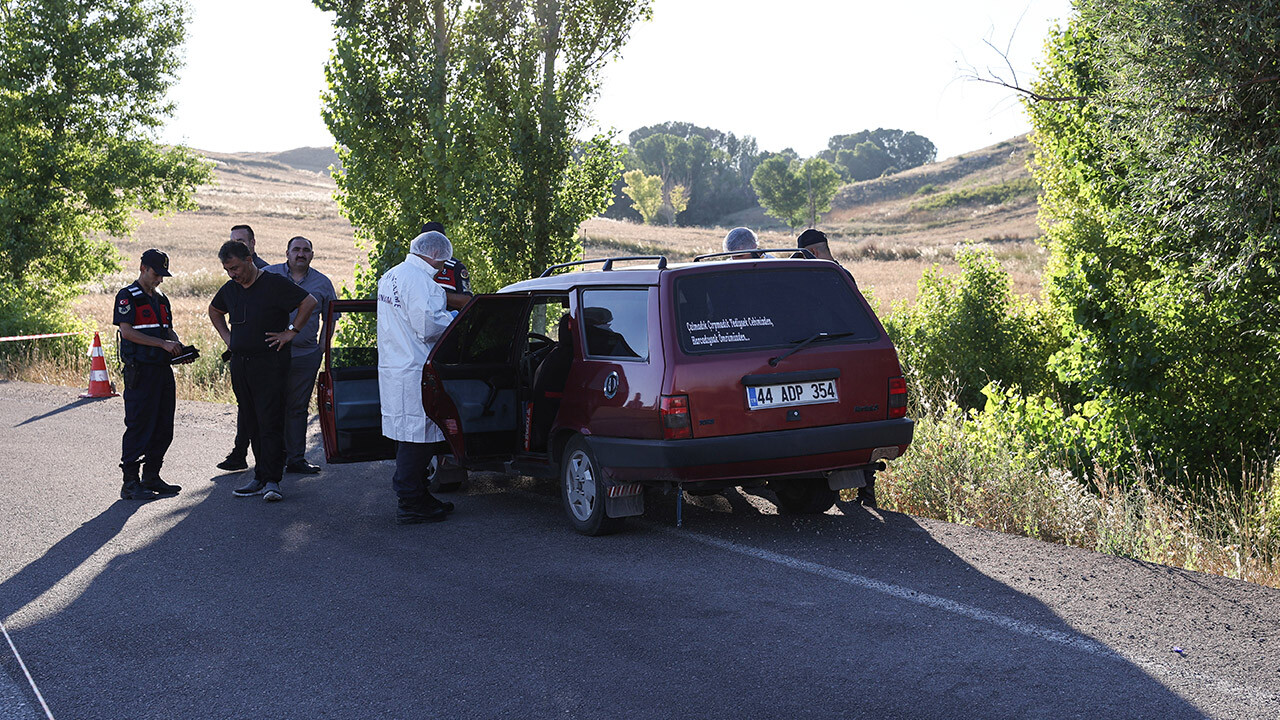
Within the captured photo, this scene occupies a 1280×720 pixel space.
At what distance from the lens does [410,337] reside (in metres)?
7.48

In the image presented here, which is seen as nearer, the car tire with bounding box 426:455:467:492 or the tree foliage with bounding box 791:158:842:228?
the car tire with bounding box 426:455:467:492

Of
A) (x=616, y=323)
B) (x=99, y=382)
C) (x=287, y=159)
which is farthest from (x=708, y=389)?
(x=287, y=159)

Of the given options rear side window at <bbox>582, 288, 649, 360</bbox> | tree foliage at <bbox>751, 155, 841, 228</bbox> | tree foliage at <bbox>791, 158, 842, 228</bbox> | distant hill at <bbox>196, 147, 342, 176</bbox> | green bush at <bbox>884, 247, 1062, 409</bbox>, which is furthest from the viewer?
distant hill at <bbox>196, 147, 342, 176</bbox>

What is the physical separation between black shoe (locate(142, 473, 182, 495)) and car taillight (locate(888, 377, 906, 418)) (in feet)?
18.5

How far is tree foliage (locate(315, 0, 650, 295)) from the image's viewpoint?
13695mm

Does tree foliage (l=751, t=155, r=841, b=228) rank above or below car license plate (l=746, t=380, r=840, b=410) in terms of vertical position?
above

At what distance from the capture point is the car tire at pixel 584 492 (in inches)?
267

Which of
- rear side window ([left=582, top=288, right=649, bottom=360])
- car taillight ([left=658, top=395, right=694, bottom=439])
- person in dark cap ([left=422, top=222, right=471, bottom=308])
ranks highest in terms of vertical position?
person in dark cap ([left=422, top=222, right=471, bottom=308])

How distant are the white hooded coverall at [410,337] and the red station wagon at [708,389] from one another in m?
0.13

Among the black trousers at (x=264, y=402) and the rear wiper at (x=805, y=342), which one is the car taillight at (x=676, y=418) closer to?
the rear wiper at (x=805, y=342)

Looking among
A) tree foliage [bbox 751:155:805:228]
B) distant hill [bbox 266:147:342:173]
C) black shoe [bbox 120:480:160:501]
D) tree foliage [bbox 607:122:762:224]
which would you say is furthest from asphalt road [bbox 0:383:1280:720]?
distant hill [bbox 266:147:342:173]

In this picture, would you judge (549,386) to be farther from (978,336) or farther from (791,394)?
(978,336)

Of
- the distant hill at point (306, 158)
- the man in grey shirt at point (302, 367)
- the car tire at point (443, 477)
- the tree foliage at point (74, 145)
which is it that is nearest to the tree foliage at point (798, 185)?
the distant hill at point (306, 158)

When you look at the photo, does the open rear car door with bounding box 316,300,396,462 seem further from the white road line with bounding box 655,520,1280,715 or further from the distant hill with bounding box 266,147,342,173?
the distant hill with bounding box 266,147,342,173
